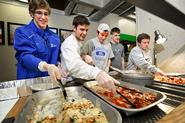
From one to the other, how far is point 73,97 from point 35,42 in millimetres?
639

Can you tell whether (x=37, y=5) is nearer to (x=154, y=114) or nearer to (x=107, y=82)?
(x=107, y=82)

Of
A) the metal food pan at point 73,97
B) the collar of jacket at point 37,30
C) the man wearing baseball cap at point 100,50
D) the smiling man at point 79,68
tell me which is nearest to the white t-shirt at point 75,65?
the smiling man at point 79,68

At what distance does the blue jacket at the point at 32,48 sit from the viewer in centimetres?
150

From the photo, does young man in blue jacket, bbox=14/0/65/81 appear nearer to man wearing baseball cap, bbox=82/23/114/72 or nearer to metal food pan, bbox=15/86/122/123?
metal food pan, bbox=15/86/122/123

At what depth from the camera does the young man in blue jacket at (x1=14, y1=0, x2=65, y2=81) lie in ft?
5.02

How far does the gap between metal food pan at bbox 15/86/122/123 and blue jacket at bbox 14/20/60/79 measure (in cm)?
29

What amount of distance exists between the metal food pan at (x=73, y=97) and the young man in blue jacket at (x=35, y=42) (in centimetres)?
27

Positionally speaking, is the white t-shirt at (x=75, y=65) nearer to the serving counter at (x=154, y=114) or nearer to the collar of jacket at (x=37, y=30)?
the collar of jacket at (x=37, y=30)

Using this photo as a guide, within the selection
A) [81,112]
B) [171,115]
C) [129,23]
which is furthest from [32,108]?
[129,23]

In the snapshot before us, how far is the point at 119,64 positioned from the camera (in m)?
3.65

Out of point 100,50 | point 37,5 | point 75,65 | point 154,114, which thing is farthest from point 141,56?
point 154,114

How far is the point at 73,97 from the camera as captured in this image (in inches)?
49.5

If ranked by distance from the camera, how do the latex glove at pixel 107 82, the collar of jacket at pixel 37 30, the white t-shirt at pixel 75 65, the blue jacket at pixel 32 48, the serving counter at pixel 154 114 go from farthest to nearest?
the collar of jacket at pixel 37 30
the blue jacket at pixel 32 48
the white t-shirt at pixel 75 65
the latex glove at pixel 107 82
the serving counter at pixel 154 114

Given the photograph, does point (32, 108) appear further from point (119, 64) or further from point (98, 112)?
point (119, 64)
